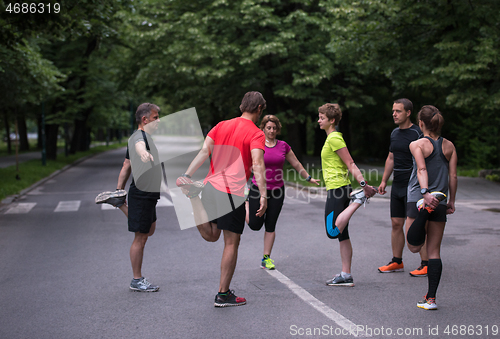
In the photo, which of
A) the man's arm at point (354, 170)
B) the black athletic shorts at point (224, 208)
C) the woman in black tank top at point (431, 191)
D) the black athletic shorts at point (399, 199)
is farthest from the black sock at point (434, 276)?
the black athletic shorts at point (224, 208)

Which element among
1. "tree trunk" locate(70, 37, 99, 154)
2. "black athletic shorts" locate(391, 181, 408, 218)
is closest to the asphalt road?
"black athletic shorts" locate(391, 181, 408, 218)

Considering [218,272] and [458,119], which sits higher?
[458,119]

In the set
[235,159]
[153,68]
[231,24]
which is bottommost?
[235,159]

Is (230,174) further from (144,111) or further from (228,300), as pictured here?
(144,111)

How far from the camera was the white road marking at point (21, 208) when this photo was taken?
11.9 m

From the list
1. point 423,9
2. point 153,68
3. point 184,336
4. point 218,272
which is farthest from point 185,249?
point 153,68

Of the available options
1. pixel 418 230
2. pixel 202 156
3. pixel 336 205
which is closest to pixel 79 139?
pixel 336 205

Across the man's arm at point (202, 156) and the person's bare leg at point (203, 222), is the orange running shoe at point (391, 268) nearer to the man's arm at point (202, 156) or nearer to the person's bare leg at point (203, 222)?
the person's bare leg at point (203, 222)

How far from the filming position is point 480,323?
430 centimetres

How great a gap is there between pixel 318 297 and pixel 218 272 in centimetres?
148

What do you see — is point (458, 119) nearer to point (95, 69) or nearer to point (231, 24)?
point (231, 24)

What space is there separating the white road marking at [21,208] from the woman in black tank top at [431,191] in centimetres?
978

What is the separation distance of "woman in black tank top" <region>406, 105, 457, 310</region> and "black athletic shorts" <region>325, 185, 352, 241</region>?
2.81 ft

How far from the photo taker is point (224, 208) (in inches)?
187
